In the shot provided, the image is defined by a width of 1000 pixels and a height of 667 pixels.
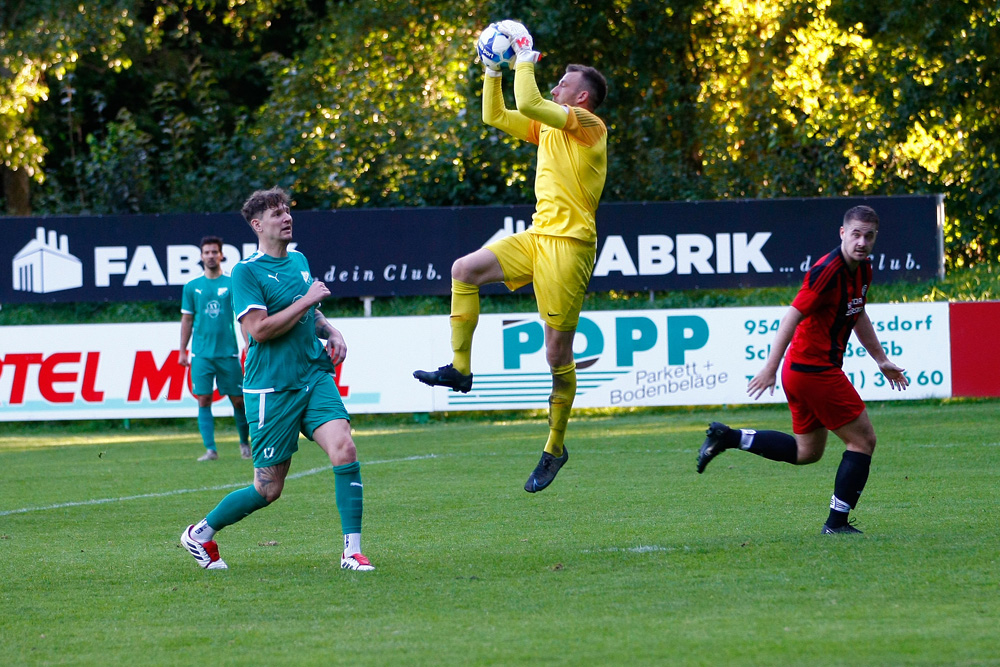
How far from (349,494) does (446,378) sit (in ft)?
3.18

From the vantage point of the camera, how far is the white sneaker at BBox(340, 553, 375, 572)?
21.9 feet

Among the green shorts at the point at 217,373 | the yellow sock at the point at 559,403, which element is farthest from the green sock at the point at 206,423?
the yellow sock at the point at 559,403

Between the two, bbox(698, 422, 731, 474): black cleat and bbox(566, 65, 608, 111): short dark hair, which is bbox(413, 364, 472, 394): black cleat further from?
bbox(566, 65, 608, 111): short dark hair

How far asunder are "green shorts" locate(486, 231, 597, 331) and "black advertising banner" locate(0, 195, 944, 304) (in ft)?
39.0

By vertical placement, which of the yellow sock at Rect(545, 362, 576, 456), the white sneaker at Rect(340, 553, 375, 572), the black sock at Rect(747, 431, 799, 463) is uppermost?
the yellow sock at Rect(545, 362, 576, 456)

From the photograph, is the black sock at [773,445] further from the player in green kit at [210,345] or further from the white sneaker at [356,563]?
the player in green kit at [210,345]

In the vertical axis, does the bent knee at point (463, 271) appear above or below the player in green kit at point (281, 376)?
above

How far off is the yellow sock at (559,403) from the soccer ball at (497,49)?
1924mm

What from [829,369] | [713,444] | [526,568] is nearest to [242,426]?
[713,444]

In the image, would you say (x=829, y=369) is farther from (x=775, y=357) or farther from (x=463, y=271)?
(x=463, y=271)

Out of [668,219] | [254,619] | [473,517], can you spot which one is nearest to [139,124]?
[668,219]

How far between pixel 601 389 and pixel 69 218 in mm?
8708

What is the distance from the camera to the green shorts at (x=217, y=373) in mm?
13734

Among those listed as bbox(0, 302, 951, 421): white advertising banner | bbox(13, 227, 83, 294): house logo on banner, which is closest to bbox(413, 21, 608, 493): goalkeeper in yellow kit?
bbox(0, 302, 951, 421): white advertising banner
